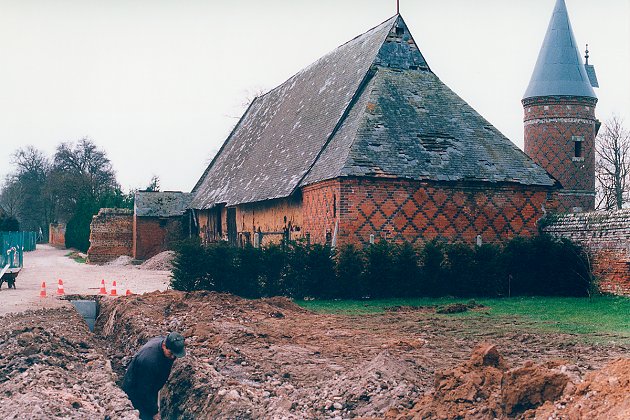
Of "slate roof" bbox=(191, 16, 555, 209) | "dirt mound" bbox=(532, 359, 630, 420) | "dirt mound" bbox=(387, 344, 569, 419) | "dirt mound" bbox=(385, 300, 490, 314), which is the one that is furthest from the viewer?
"slate roof" bbox=(191, 16, 555, 209)

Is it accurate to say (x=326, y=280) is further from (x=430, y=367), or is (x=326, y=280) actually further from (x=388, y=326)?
(x=430, y=367)

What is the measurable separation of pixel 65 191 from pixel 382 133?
52.8 metres

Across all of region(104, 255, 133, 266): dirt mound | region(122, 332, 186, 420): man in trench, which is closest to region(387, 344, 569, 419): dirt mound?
region(122, 332, 186, 420): man in trench

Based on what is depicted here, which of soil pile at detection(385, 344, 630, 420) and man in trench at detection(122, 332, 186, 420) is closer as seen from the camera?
soil pile at detection(385, 344, 630, 420)

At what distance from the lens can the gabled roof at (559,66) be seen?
3394 cm

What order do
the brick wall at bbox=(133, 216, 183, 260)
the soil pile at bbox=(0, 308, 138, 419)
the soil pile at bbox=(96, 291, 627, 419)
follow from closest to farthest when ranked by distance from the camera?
the soil pile at bbox=(96, 291, 627, 419) < the soil pile at bbox=(0, 308, 138, 419) < the brick wall at bbox=(133, 216, 183, 260)

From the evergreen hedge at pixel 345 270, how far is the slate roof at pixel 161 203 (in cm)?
2071

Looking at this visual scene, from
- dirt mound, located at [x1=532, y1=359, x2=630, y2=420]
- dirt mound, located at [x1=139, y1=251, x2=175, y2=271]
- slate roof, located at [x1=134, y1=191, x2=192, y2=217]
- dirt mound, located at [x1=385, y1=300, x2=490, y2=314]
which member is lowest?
dirt mound, located at [x1=385, y1=300, x2=490, y2=314]

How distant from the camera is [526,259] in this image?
68.0 ft

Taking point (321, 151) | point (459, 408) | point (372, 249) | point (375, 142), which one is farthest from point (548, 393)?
point (321, 151)

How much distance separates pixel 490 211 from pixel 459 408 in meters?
15.6

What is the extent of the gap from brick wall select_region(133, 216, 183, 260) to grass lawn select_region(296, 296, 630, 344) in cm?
2273

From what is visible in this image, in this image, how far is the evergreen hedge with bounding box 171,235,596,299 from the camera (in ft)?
64.0

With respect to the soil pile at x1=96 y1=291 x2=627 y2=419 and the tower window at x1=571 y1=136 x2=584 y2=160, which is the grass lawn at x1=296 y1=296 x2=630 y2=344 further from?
the tower window at x1=571 y1=136 x2=584 y2=160
